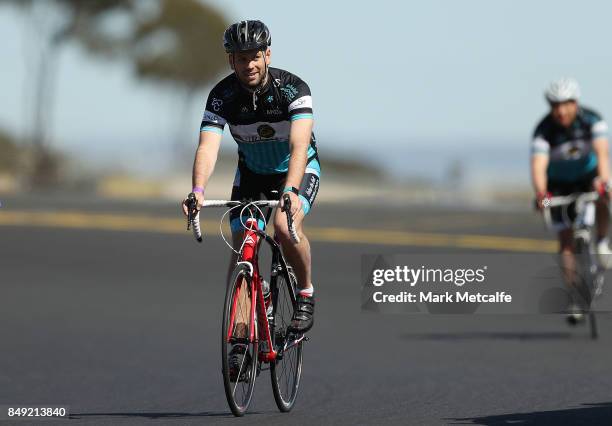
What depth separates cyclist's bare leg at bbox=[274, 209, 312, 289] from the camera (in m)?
8.27

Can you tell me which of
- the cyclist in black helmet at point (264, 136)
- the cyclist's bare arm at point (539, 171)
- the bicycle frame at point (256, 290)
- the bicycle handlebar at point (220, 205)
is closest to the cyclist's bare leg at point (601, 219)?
the cyclist's bare arm at point (539, 171)

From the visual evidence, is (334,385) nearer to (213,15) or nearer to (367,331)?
(367,331)

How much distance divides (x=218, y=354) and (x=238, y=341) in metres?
4.14

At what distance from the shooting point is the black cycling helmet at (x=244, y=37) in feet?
26.6

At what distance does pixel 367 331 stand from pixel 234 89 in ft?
18.6

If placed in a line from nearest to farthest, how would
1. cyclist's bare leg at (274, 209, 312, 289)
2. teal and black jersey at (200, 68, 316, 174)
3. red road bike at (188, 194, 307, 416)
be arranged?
red road bike at (188, 194, 307, 416) < cyclist's bare leg at (274, 209, 312, 289) < teal and black jersey at (200, 68, 316, 174)

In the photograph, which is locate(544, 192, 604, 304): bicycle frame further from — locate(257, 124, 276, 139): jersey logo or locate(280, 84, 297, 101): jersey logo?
locate(280, 84, 297, 101): jersey logo

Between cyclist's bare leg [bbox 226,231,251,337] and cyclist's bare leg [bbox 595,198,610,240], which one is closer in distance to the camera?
cyclist's bare leg [bbox 226,231,251,337]

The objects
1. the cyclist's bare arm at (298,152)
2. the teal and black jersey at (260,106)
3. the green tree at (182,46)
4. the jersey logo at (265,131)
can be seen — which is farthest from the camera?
the green tree at (182,46)

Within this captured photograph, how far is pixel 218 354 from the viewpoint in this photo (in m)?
12.1

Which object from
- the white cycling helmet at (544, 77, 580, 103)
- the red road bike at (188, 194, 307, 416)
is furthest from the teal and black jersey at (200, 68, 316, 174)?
the white cycling helmet at (544, 77, 580, 103)

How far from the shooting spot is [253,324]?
809 centimetres

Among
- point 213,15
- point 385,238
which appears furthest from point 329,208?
point 213,15

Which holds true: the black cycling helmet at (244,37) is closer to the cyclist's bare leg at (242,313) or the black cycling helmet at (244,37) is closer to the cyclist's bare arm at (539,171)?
the cyclist's bare leg at (242,313)
